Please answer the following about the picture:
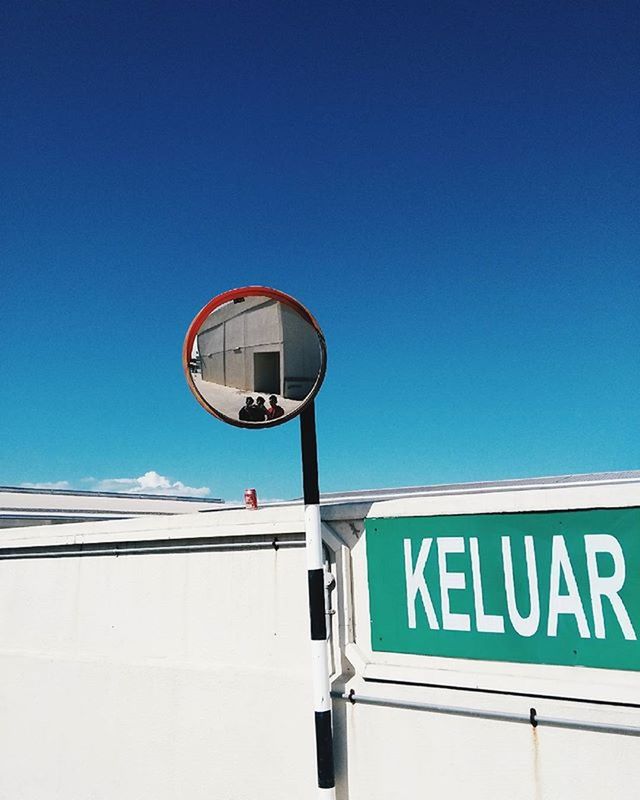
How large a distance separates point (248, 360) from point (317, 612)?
122 cm

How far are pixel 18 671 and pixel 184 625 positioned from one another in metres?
1.56

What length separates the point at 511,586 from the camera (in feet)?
8.59

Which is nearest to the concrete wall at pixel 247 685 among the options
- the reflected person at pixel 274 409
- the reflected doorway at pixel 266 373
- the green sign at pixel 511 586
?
the green sign at pixel 511 586

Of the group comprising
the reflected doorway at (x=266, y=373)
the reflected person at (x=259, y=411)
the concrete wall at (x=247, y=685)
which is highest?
the reflected doorway at (x=266, y=373)

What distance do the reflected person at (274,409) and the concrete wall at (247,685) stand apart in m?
0.67

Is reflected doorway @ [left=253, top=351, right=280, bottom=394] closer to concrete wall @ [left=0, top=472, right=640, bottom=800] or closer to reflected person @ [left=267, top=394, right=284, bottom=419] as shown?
reflected person @ [left=267, top=394, right=284, bottom=419]

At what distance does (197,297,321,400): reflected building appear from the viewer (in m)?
2.66

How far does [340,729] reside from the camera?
285cm

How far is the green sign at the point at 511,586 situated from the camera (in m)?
2.44

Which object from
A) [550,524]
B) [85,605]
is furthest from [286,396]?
[85,605]

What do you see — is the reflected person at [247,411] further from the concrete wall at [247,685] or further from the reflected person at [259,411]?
the concrete wall at [247,685]

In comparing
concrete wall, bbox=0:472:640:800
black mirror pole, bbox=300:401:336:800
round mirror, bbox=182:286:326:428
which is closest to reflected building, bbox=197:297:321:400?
round mirror, bbox=182:286:326:428

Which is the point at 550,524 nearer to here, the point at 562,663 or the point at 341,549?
the point at 562,663

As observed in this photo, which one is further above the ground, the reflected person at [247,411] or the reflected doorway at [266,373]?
the reflected doorway at [266,373]
